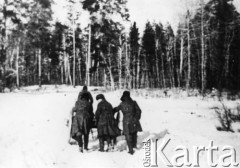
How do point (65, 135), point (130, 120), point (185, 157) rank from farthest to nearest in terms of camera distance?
point (65, 135), point (130, 120), point (185, 157)

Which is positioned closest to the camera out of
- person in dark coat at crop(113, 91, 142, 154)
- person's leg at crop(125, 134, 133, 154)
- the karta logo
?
the karta logo

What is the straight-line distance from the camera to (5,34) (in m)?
33.8

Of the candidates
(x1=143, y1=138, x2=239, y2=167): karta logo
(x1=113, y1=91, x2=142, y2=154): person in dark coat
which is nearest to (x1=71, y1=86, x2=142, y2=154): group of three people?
(x1=113, y1=91, x2=142, y2=154): person in dark coat

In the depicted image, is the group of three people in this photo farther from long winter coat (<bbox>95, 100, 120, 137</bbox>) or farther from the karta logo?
the karta logo

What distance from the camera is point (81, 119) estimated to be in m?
10.2

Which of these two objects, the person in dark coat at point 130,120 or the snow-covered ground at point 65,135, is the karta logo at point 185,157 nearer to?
the snow-covered ground at point 65,135

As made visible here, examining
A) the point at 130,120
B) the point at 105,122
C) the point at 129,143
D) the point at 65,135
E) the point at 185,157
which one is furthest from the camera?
the point at 65,135

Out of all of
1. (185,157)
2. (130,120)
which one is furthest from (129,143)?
(185,157)

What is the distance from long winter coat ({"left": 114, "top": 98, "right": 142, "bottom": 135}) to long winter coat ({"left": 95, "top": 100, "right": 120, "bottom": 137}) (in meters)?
0.34

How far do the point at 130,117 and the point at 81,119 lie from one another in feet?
4.51

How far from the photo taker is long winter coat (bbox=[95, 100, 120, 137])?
10.3 metres

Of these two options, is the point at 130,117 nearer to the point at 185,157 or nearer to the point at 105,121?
the point at 105,121

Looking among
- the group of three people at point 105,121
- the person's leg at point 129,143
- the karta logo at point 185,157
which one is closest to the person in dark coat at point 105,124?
the group of three people at point 105,121

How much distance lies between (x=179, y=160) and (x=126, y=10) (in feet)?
89.0
